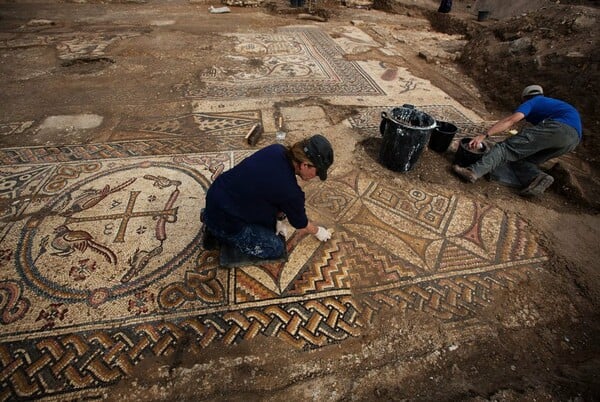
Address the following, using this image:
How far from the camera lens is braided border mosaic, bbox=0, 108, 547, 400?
1.74 metres

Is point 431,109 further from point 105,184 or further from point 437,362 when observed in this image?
point 105,184

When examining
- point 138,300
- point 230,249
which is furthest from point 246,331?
point 138,300

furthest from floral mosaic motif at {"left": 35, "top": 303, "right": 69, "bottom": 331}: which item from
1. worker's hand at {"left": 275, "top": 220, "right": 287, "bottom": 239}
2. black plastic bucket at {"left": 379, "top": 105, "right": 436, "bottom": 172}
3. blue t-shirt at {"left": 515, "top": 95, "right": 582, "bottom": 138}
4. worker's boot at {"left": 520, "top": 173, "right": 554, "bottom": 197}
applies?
blue t-shirt at {"left": 515, "top": 95, "right": 582, "bottom": 138}

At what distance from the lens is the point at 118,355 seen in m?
1.69

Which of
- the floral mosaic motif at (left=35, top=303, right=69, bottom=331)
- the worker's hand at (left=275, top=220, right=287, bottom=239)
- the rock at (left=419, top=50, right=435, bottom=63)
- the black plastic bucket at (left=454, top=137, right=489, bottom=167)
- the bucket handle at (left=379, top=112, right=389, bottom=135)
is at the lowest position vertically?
the floral mosaic motif at (left=35, top=303, right=69, bottom=331)

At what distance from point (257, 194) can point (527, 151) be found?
2.89m

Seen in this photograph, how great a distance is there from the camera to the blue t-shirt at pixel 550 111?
2.82 meters

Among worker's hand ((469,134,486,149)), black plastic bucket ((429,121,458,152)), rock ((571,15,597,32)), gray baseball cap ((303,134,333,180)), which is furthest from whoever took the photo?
rock ((571,15,597,32))

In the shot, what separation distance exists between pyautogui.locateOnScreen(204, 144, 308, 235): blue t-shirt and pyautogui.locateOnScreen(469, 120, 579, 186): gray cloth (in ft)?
7.42

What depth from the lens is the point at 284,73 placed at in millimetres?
5152

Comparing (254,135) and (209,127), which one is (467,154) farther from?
(209,127)

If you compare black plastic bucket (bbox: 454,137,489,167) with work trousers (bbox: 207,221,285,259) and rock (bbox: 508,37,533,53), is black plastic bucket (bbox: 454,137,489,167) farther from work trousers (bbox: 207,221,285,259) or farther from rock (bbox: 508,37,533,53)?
rock (bbox: 508,37,533,53)

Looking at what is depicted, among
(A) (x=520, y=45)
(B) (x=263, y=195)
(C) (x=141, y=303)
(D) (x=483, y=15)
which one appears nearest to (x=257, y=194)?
(B) (x=263, y=195)

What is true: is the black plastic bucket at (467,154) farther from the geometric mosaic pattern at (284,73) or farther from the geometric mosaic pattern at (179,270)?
the geometric mosaic pattern at (284,73)
